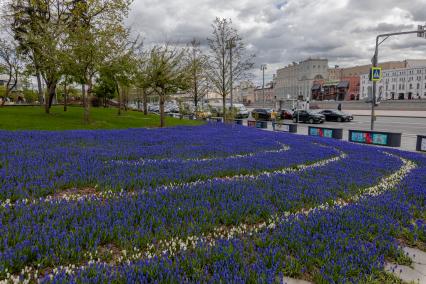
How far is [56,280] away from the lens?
8.13 ft

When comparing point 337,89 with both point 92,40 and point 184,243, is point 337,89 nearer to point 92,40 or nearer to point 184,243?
point 92,40

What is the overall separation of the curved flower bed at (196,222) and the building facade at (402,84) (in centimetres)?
12223

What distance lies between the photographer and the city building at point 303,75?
477 ft

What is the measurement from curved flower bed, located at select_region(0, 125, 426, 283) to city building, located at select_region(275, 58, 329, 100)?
5270 inches

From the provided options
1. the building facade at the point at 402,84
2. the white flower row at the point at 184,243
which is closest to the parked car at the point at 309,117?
the white flower row at the point at 184,243

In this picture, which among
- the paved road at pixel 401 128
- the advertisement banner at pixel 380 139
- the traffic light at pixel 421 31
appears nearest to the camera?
the traffic light at pixel 421 31

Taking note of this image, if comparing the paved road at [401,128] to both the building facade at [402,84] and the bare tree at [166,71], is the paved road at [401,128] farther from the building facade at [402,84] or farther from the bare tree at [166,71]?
the building facade at [402,84]

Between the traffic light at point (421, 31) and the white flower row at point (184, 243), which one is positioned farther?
the traffic light at point (421, 31)

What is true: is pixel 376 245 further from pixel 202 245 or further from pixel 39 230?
pixel 39 230

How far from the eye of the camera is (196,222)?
3949 millimetres

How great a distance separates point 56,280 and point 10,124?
64.1 ft

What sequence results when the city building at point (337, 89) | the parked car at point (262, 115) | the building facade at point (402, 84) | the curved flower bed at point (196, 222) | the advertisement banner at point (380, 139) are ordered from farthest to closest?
the city building at point (337, 89) < the building facade at point (402, 84) < the parked car at point (262, 115) < the advertisement banner at point (380, 139) < the curved flower bed at point (196, 222)

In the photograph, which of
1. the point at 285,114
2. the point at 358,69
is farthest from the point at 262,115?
the point at 358,69

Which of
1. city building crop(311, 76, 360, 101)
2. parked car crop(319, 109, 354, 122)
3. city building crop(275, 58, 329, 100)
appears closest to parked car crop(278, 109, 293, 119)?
parked car crop(319, 109, 354, 122)
